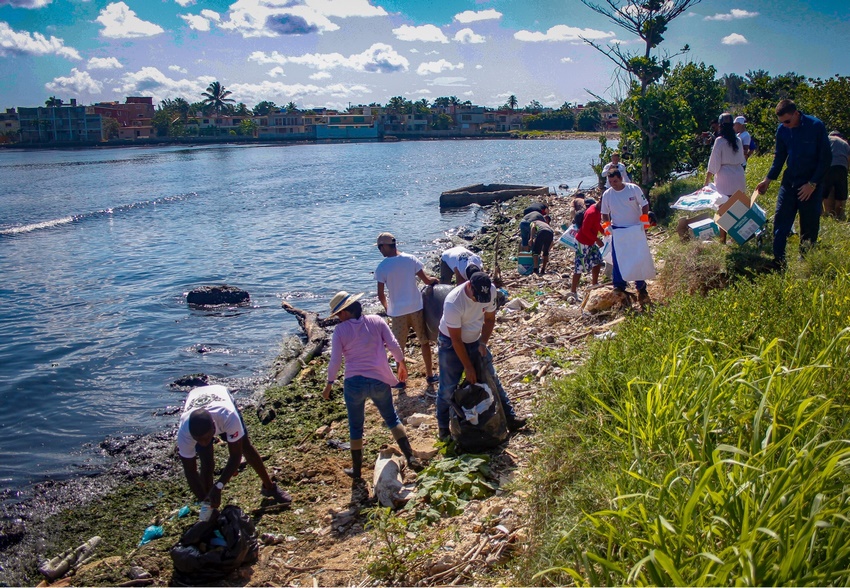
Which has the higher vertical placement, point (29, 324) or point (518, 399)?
point (518, 399)

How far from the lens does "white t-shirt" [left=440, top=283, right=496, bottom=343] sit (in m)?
5.64

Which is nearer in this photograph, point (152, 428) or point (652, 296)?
point (652, 296)

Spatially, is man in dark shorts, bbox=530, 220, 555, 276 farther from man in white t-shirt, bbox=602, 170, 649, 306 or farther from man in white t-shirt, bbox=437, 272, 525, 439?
man in white t-shirt, bbox=437, 272, 525, 439

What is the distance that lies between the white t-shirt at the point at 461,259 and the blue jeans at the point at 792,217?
345 centimetres

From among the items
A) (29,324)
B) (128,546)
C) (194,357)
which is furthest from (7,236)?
(128,546)

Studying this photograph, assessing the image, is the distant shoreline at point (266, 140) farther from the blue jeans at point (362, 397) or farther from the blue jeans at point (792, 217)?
the blue jeans at point (362, 397)

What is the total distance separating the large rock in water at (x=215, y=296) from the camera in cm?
1672

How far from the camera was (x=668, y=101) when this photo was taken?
50.7ft

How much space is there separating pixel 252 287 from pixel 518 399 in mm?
13282

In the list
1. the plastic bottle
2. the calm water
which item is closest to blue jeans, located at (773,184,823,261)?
the plastic bottle

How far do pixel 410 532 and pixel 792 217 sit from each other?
5493mm

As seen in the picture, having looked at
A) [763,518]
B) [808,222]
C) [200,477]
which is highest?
[808,222]

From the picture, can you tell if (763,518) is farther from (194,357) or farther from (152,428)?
(194,357)

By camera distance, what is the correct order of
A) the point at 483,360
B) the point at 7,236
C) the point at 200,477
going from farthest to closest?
the point at 7,236 → the point at 483,360 → the point at 200,477
